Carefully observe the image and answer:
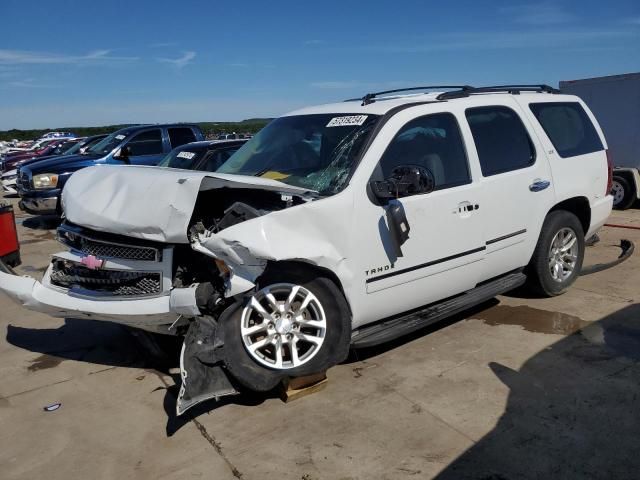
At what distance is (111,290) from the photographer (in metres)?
3.72

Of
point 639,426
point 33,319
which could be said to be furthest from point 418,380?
point 33,319

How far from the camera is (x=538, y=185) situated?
16.2 ft

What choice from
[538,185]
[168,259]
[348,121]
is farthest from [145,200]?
[538,185]

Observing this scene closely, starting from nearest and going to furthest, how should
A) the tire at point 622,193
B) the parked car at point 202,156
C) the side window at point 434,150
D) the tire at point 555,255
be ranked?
the side window at point 434,150 < the tire at point 555,255 < the parked car at point 202,156 < the tire at point 622,193

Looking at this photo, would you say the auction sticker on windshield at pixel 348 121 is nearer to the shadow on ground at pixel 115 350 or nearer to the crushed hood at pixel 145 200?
the crushed hood at pixel 145 200

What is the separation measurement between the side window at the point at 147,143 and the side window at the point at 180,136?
25 centimetres

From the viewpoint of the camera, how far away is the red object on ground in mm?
6770

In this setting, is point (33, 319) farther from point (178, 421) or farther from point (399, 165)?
point (399, 165)

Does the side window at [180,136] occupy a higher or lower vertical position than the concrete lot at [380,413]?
higher

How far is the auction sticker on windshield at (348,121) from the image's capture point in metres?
4.20

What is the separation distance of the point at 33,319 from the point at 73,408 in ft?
7.32

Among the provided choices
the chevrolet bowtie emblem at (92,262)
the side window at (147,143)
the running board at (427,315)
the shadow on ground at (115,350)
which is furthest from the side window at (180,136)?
the running board at (427,315)

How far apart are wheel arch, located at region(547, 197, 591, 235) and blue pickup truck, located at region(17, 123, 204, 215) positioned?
21.6ft

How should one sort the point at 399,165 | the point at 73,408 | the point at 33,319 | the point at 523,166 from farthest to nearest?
the point at 33,319 < the point at 523,166 < the point at 399,165 < the point at 73,408
